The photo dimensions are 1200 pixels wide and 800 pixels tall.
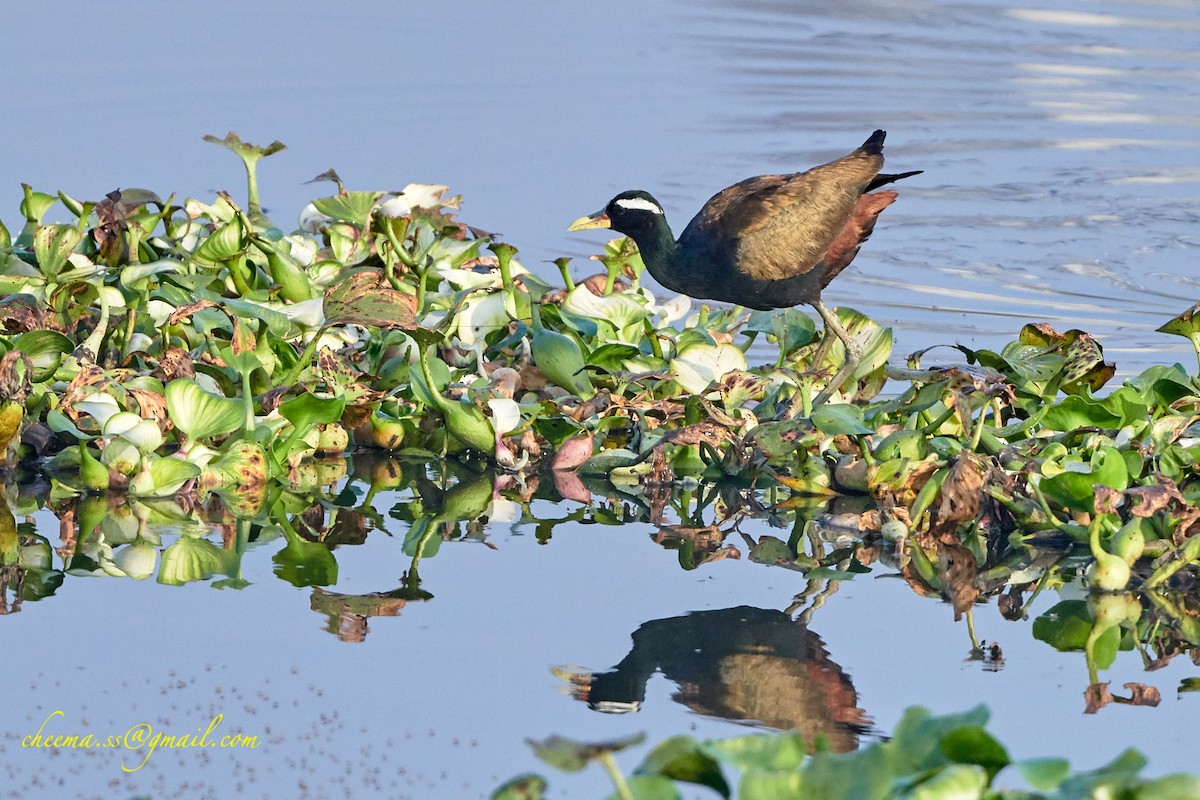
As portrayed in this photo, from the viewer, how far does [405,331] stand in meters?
5.31

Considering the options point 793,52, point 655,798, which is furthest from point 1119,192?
point 655,798

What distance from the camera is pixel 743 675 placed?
4.06 m

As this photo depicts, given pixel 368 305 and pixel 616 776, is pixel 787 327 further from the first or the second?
pixel 616 776

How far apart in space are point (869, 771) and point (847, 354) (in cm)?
337

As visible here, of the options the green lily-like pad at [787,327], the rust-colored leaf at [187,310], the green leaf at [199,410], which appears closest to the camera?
the green leaf at [199,410]

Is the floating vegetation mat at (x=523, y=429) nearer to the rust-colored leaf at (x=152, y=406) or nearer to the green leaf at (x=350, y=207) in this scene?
the rust-colored leaf at (x=152, y=406)

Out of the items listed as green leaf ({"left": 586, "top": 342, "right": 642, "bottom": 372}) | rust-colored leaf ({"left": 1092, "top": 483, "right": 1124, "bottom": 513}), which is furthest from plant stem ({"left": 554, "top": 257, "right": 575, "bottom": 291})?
rust-colored leaf ({"left": 1092, "top": 483, "right": 1124, "bottom": 513})

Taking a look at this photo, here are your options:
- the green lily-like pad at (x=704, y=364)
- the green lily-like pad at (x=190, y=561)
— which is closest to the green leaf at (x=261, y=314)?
the green lily-like pad at (x=190, y=561)

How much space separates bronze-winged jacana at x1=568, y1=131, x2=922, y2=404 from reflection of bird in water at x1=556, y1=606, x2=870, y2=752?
1930 mm

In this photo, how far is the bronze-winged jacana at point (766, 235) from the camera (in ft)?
20.6

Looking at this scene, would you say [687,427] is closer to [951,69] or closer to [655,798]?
[655,798]

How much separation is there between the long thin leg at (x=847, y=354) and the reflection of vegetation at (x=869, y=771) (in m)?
2.78

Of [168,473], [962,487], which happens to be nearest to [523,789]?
[962,487]

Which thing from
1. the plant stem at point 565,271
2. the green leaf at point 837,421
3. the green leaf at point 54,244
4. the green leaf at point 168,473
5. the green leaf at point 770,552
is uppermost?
the plant stem at point 565,271
